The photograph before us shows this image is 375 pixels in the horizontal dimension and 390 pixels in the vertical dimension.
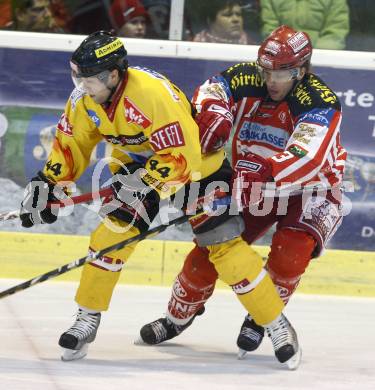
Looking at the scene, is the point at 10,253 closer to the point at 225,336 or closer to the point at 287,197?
the point at 225,336

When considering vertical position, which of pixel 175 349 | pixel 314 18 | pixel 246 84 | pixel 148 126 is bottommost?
pixel 175 349

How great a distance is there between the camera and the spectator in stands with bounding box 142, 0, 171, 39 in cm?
580

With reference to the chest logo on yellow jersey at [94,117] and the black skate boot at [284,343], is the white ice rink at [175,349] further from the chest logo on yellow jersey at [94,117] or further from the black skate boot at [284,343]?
the chest logo on yellow jersey at [94,117]

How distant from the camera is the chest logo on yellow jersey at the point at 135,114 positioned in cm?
402

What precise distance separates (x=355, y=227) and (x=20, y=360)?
2.24 metres

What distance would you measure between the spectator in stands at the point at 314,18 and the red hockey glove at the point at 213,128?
1626mm

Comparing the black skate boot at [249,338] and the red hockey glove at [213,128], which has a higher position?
the red hockey glove at [213,128]

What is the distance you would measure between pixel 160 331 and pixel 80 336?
530 millimetres

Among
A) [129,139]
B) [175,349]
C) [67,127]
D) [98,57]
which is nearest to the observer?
[98,57]

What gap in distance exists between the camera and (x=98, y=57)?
4.00m

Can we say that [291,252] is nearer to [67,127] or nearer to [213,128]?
[213,128]

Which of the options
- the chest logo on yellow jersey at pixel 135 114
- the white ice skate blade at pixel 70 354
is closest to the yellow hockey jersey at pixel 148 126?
the chest logo on yellow jersey at pixel 135 114

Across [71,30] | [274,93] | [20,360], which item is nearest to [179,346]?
[20,360]

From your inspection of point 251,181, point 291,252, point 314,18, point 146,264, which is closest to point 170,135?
point 251,181
